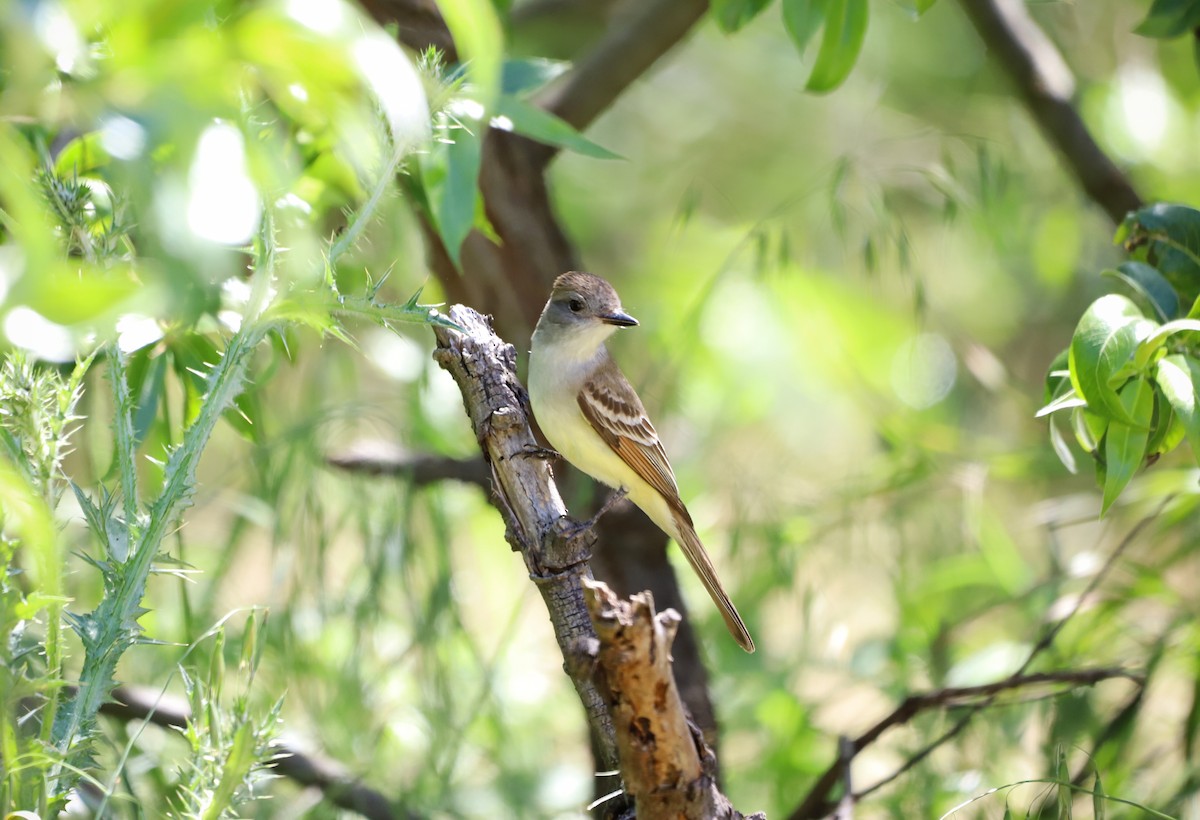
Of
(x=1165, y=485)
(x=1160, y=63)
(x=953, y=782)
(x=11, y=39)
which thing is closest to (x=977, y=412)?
(x=1160, y=63)

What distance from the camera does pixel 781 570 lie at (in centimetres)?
394

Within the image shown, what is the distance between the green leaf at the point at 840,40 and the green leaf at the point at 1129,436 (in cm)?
119

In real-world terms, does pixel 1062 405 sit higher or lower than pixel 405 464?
lower

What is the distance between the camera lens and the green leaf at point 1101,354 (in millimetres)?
1891

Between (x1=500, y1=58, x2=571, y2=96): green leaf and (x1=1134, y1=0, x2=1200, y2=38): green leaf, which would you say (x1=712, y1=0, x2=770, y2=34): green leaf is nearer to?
Result: (x1=500, y1=58, x2=571, y2=96): green leaf

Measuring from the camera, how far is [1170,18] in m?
3.00

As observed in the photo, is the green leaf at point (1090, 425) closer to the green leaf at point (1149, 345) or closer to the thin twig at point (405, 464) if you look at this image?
the green leaf at point (1149, 345)

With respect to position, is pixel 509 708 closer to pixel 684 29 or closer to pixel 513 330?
pixel 513 330

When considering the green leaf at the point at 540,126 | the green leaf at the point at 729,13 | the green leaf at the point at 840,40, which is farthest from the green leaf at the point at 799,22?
the green leaf at the point at 540,126

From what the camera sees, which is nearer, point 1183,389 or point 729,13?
point 1183,389

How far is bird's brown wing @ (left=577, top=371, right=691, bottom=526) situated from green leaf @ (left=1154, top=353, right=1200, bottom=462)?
71.0 inches

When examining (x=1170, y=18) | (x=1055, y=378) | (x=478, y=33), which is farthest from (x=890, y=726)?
(x=478, y=33)

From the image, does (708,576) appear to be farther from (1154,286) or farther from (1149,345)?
(1149,345)

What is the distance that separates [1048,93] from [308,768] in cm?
343
